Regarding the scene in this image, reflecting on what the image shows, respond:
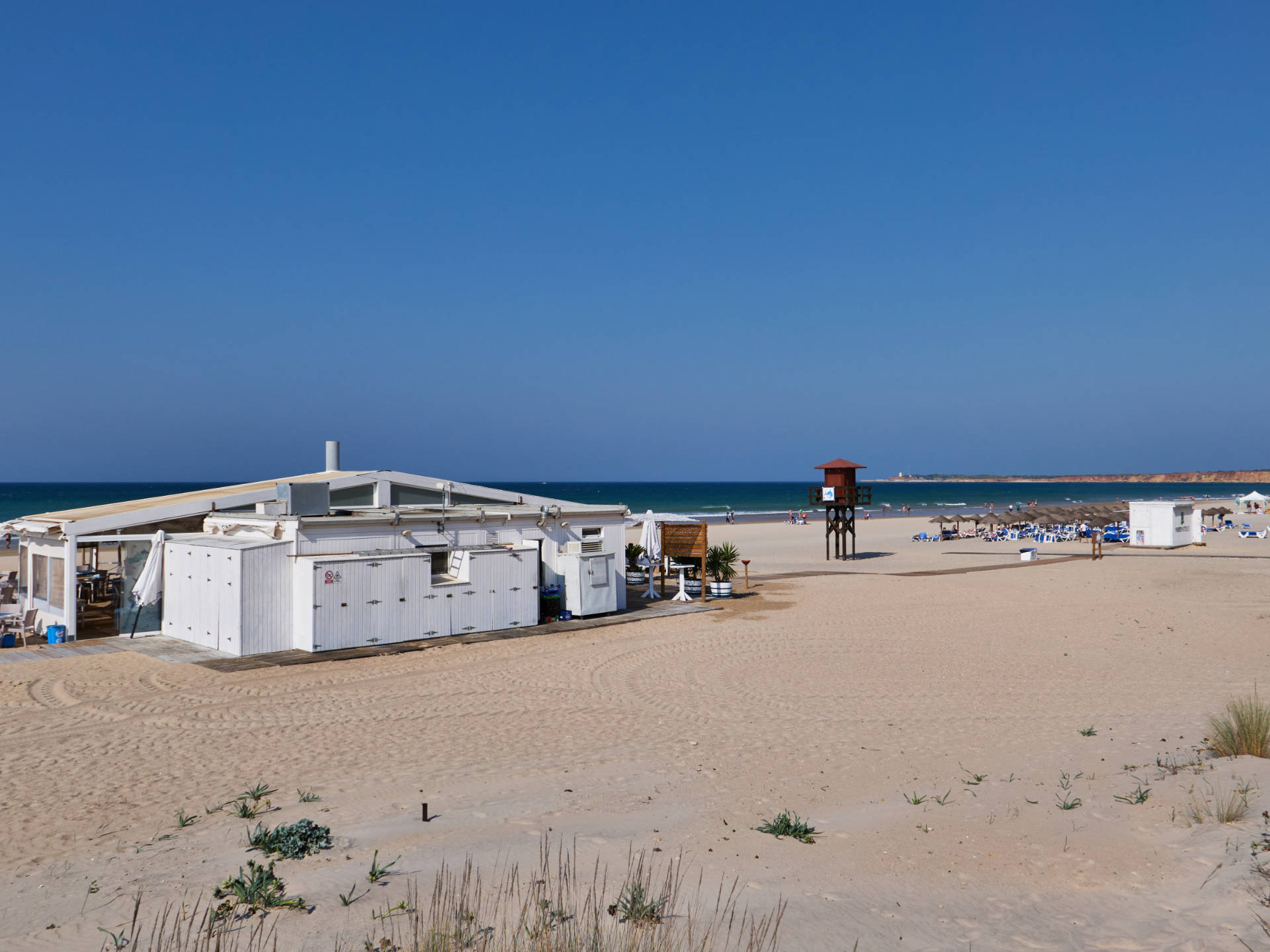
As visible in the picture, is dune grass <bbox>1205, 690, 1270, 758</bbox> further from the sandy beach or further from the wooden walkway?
the wooden walkway

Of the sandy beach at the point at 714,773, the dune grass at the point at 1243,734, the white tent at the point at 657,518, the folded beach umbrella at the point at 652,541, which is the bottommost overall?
the sandy beach at the point at 714,773

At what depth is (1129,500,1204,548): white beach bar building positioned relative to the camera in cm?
3638

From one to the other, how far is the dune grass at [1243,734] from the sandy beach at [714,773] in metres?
0.30

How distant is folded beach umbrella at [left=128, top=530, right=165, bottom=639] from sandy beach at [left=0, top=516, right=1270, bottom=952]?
62.9 inches

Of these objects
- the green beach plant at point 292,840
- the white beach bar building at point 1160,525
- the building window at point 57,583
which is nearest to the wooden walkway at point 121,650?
the building window at point 57,583

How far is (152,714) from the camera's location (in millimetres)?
10469

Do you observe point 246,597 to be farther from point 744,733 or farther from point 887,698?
point 887,698

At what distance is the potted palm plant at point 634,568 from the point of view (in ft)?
73.4

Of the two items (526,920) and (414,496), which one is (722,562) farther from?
(526,920)

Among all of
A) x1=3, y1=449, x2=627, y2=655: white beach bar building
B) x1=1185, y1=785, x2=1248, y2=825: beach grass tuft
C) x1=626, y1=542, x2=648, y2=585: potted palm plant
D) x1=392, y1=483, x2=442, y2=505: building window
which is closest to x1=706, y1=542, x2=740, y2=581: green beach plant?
x1=626, y1=542, x2=648, y2=585: potted palm plant

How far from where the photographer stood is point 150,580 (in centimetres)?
1531

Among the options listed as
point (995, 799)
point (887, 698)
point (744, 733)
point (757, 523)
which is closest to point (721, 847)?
point (995, 799)

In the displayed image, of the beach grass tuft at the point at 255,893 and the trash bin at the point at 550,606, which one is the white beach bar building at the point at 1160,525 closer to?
the trash bin at the point at 550,606

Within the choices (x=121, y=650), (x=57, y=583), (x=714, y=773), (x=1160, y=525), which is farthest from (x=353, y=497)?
(x=1160, y=525)
